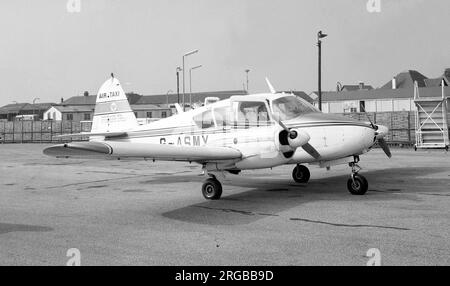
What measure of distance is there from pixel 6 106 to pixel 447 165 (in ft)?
555

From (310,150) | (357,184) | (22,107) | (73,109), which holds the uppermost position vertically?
(22,107)

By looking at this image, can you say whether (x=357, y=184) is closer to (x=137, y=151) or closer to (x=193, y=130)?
(x=193, y=130)

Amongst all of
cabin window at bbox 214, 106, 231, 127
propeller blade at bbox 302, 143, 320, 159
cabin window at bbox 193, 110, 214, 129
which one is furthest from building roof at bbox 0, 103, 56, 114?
propeller blade at bbox 302, 143, 320, 159

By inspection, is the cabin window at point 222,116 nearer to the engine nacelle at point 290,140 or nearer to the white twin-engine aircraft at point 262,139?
the white twin-engine aircraft at point 262,139

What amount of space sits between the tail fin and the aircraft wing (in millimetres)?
5909

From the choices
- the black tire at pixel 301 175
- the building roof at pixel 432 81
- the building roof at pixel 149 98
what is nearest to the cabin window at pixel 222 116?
the black tire at pixel 301 175

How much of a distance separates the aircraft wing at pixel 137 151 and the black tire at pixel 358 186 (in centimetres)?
285

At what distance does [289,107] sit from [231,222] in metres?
4.06

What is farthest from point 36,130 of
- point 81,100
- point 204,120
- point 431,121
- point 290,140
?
point 81,100

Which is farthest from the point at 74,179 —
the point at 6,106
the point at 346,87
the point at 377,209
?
the point at 6,106

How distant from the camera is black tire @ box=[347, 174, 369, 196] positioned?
11367 mm

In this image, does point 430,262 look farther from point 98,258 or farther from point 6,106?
point 6,106

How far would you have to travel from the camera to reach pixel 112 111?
16.7m

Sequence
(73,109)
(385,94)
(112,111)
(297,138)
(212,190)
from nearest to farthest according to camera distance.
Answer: (297,138) → (212,190) → (112,111) → (385,94) → (73,109)
